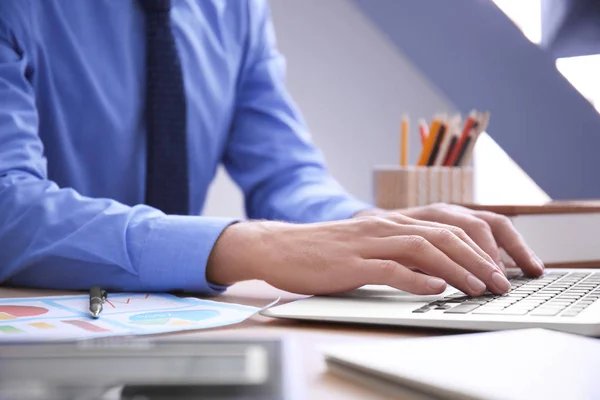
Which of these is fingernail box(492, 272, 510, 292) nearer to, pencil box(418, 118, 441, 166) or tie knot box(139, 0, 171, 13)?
tie knot box(139, 0, 171, 13)

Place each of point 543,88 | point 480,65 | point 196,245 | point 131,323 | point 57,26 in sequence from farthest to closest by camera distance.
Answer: point 480,65, point 543,88, point 57,26, point 196,245, point 131,323

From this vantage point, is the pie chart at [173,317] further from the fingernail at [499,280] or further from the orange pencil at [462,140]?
the orange pencil at [462,140]

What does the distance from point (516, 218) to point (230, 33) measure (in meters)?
0.54

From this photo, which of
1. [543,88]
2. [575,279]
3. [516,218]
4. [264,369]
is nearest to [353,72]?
[543,88]

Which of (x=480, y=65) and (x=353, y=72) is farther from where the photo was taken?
(x=353, y=72)

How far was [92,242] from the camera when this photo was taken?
2.34 feet

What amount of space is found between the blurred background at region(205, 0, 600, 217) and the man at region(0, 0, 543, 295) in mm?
532

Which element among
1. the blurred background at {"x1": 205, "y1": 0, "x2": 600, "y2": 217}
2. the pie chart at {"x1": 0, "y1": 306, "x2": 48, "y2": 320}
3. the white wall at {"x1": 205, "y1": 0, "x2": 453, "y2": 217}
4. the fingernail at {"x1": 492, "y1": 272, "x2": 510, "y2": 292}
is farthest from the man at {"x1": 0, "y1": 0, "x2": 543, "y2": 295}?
the white wall at {"x1": 205, "y1": 0, "x2": 453, "y2": 217}

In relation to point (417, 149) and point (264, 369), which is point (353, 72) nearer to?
point (417, 149)

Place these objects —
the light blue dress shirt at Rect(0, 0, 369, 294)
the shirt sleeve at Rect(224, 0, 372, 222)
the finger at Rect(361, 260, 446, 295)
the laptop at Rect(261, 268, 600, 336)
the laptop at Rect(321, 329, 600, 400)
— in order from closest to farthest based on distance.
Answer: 1. the laptop at Rect(321, 329, 600, 400)
2. the laptop at Rect(261, 268, 600, 336)
3. the finger at Rect(361, 260, 446, 295)
4. the light blue dress shirt at Rect(0, 0, 369, 294)
5. the shirt sleeve at Rect(224, 0, 372, 222)

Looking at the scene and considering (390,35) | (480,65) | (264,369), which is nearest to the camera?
(264,369)

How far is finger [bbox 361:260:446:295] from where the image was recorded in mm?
593

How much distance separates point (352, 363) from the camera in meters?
0.38

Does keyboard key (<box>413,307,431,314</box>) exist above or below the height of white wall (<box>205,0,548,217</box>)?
below
